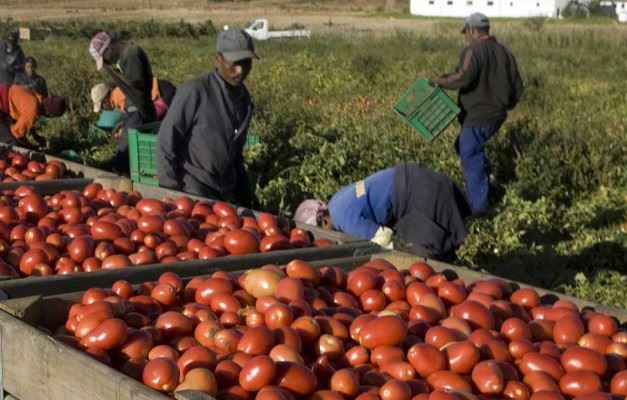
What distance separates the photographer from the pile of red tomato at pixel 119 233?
3863 millimetres

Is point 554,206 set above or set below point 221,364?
below

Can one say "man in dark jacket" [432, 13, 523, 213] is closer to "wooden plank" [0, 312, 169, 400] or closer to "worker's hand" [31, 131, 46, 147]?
"worker's hand" [31, 131, 46, 147]

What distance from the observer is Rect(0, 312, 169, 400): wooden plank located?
8.18 feet

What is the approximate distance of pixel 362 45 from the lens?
27.7m

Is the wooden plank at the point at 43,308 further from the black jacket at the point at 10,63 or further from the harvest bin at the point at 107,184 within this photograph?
the black jacket at the point at 10,63

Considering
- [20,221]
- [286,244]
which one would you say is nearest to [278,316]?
[286,244]

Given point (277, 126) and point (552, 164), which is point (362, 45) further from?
point (552, 164)

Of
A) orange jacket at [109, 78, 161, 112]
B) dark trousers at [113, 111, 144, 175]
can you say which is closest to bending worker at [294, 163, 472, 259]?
dark trousers at [113, 111, 144, 175]

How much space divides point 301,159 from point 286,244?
5849 millimetres

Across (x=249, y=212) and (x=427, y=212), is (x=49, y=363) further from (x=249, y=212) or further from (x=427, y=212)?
(x=427, y=212)

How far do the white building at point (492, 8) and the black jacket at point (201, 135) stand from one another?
71.8 m

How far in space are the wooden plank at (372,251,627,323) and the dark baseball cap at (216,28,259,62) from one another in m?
1.76

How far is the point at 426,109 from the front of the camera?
934 centimetres

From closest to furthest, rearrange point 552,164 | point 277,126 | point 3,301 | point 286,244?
point 3,301, point 286,244, point 552,164, point 277,126
